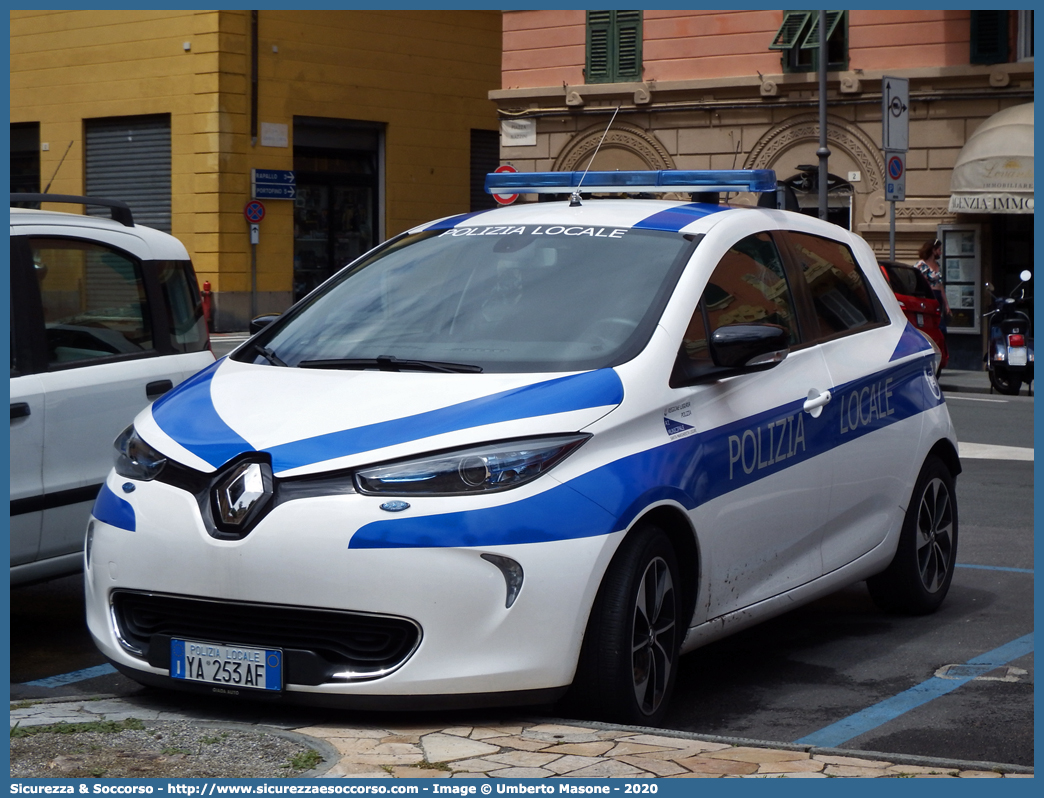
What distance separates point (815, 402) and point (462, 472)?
69.8 inches

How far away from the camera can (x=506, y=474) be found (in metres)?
4.27

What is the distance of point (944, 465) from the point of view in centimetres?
668

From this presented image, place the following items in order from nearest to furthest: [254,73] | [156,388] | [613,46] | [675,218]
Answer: [675,218] < [156,388] < [613,46] < [254,73]

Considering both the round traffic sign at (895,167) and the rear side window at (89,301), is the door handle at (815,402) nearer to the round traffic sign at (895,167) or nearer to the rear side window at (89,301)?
the rear side window at (89,301)

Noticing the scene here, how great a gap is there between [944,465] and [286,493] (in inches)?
136

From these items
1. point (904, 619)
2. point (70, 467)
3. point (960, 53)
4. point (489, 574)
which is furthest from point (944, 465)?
point (960, 53)

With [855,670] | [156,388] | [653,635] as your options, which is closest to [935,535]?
[855,670]

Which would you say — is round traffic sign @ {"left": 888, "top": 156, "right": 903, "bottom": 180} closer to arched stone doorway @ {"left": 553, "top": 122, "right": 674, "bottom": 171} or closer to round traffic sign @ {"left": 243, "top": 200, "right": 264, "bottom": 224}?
arched stone doorway @ {"left": 553, "top": 122, "right": 674, "bottom": 171}

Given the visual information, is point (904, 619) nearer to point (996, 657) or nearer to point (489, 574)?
point (996, 657)

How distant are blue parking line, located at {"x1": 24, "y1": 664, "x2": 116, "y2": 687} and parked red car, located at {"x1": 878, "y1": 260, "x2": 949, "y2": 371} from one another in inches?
578

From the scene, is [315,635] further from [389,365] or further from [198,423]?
[389,365]

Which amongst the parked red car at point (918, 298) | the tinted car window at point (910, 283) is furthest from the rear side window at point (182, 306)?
the tinted car window at point (910, 283)

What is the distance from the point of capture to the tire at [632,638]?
4.38 meters
